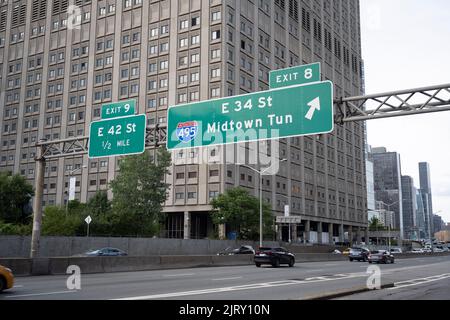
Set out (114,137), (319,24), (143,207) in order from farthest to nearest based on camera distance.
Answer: (319,24) → (143,207) → (114,137)

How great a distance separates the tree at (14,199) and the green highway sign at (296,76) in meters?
49.8

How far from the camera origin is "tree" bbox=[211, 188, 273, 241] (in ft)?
190

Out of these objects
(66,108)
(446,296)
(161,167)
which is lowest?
(446,296)

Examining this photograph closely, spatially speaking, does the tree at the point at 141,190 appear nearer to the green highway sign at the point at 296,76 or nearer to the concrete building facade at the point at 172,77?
→ the concrete building facade at the point at 172,77

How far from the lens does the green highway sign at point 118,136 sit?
22812 millimetres

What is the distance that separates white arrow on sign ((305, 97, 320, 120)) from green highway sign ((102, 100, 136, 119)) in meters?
9.26

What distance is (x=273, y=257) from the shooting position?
105ft

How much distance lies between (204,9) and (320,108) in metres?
57.9

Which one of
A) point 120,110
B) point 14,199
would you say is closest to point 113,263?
point 120,110

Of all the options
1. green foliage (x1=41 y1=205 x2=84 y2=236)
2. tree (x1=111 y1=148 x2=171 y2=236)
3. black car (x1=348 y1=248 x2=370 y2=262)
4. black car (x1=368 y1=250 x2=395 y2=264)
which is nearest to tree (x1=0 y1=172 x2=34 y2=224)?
green foliage (x1=41 y1=205 x2=84 y2=236)

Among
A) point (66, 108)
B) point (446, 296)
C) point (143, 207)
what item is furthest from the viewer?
point (66, 108)

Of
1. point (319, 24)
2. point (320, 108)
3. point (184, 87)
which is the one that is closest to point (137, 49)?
point (184, 87)

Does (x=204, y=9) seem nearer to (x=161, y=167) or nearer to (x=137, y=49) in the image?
(x=137, y=49)

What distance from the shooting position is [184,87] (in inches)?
2822
